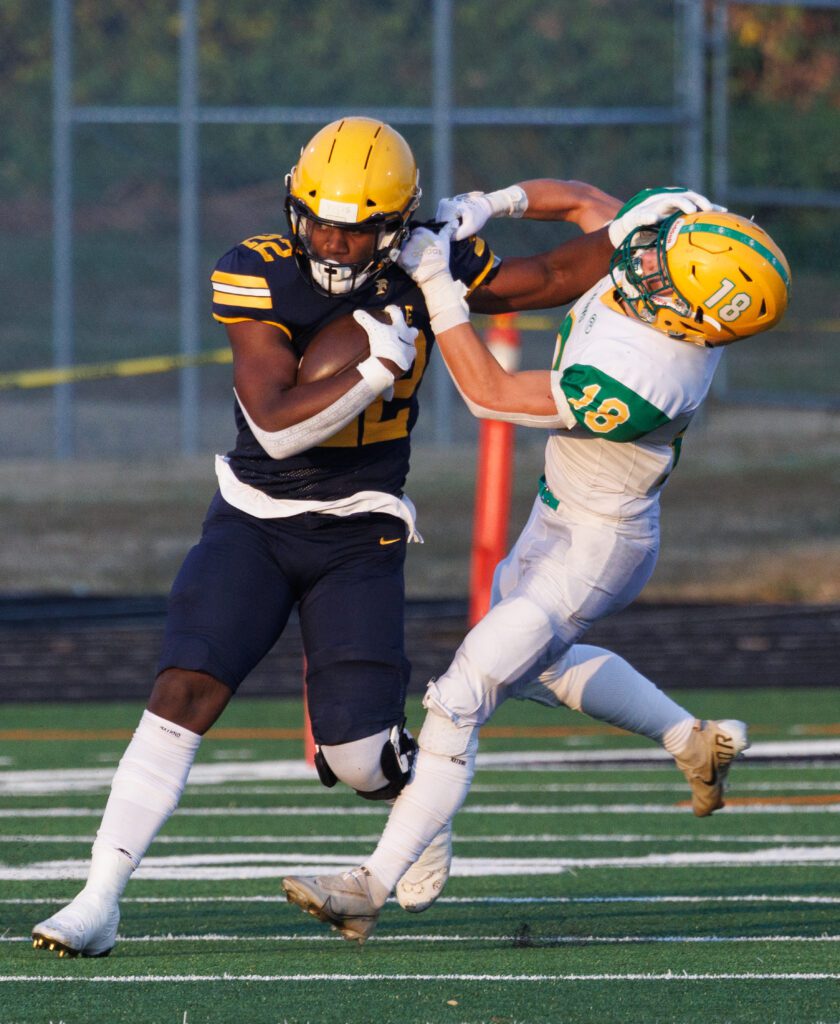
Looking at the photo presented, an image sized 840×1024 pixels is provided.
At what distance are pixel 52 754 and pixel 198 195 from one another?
633 centimetres

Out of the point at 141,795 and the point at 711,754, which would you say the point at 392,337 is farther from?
the point at 711,754

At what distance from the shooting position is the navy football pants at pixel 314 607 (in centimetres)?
455

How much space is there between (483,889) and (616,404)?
4.99 feet

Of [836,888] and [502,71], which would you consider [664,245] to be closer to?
[836,888]

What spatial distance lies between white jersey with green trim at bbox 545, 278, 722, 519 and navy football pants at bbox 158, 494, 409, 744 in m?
0.48

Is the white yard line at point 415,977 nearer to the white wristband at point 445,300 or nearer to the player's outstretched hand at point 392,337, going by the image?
the player's outstretched hand at point 392,337

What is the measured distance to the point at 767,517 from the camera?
13.5 meters

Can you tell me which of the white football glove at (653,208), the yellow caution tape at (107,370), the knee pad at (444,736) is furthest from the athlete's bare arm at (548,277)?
the yellow caution tape at (107,370)

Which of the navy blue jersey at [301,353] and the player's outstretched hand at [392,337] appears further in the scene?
the navy blue jersey at [301,353]

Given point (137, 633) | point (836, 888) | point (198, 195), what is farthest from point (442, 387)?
point (836, 888)

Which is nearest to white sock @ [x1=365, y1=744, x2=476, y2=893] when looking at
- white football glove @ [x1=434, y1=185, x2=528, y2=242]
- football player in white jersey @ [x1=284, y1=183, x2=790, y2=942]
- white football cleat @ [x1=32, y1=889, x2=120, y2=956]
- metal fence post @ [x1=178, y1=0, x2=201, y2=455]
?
football player in white jersey @ [x1=284, y1=183, x2=790, y2=942]

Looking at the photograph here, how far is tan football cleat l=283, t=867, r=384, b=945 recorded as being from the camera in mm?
4402

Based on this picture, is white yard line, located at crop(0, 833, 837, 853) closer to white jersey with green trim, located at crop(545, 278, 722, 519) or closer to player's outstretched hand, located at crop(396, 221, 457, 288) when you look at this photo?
white jersey with green trim, located at crop(545, 278, 722, 519)

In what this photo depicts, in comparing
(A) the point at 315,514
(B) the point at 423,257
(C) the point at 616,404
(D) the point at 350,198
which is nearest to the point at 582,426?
(C) the point at 616,404
